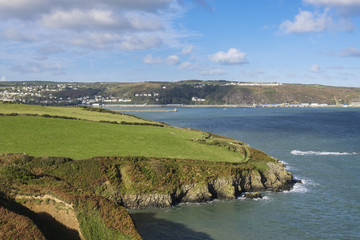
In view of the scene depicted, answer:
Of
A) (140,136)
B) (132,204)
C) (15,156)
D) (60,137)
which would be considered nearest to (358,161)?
(140,136)

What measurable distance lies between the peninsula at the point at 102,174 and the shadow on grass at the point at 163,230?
3.52 m

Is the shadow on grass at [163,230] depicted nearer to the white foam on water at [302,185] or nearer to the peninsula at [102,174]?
the peninsula at [102,174]

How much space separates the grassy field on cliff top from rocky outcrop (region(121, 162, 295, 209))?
4.00m

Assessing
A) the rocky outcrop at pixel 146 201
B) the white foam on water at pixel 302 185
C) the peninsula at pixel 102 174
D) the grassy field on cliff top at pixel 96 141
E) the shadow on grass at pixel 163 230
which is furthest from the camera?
the white foam on water at pixel 302 185

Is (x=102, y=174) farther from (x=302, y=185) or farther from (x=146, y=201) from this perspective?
(x=302, y=185)

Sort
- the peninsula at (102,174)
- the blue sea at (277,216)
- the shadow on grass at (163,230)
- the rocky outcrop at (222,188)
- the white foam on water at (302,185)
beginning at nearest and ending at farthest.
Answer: the peninsula at (102,174) → the shadow on grass at (163,230) → the blue sea at (277,216) → the rocky outcrop at (222,188) → the white foam on water at (302,185)

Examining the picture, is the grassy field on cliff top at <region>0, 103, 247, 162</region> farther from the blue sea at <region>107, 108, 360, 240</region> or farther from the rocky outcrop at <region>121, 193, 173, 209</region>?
the blue sea at <region>107, 108, 360, 240</region>

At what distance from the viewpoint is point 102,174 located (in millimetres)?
35844

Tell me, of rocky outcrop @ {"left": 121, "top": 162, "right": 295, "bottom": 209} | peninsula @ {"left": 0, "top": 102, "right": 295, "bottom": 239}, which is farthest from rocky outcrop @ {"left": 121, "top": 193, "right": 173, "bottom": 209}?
peninsula @ {"left": 0, "top": 102, "right": 295, "bottom": 239}

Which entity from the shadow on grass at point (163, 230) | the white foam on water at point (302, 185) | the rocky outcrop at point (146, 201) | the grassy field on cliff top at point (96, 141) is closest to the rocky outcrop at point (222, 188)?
the rocky outcrop at point (146, 201)

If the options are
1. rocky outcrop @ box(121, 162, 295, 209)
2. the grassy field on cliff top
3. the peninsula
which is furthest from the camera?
the grassy field on cliff top

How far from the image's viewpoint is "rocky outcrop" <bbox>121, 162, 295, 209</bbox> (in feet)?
116

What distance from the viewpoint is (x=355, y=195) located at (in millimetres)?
41125

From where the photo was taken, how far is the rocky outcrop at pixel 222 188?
35281mm
